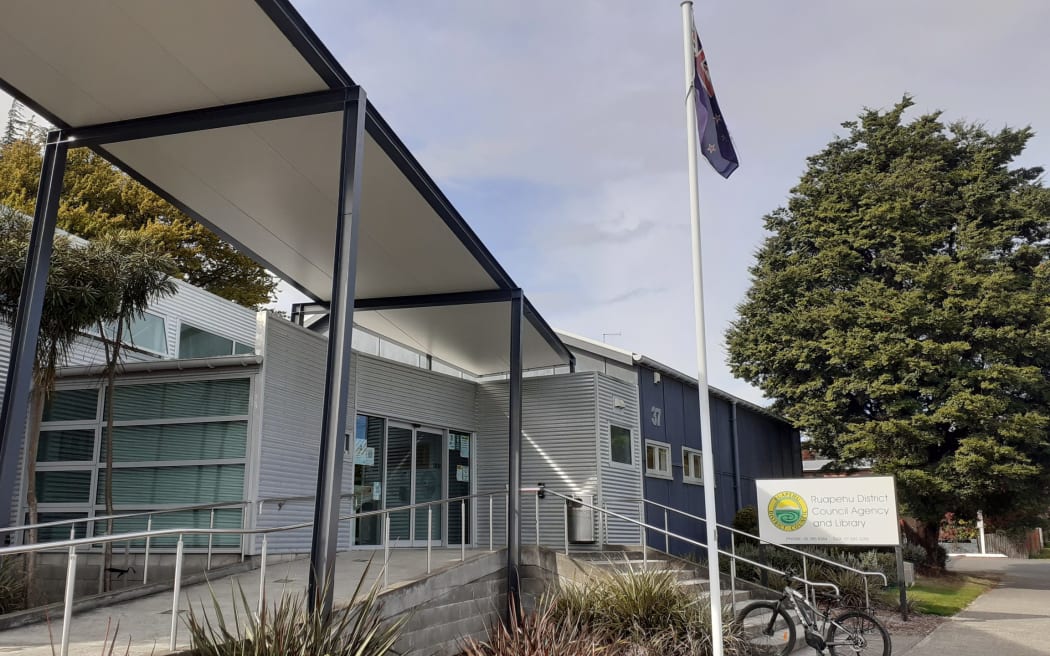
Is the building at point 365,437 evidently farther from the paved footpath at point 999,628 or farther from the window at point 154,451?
the paved footpath at point 999,628

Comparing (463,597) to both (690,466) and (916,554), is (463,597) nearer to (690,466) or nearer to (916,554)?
(690,466)

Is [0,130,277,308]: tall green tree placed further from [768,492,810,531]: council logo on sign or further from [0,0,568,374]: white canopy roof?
[768,492,810,531]: council logo on sign

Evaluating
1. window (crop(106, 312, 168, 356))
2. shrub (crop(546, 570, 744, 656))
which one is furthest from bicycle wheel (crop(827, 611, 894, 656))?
window (crop(106, 312, 168, 356))

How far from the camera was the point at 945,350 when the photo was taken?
19141 mm

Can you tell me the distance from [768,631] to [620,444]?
24.8 ft

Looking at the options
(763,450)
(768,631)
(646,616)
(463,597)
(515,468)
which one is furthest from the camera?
(763,450)

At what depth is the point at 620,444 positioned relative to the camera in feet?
55.7

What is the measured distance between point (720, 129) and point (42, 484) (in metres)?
10.5

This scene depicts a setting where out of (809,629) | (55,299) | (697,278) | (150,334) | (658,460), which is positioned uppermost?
(150,334)

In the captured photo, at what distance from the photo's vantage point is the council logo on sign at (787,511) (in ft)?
44.0

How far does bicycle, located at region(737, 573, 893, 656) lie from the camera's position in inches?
349

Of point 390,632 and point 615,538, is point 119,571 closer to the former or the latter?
point 390,632

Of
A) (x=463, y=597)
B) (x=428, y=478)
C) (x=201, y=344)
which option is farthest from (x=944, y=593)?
(x=201, y=344)

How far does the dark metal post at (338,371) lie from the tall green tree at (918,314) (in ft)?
52.5
